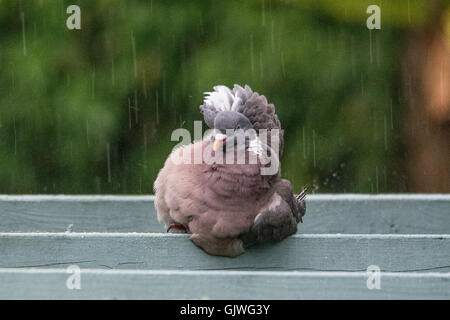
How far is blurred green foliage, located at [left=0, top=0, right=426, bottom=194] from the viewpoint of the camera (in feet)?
16.4

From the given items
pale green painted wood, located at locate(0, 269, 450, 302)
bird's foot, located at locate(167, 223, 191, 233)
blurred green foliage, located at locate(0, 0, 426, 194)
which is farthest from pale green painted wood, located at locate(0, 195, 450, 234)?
blurred green foliage, located at locate(0, 0, 426, 194)


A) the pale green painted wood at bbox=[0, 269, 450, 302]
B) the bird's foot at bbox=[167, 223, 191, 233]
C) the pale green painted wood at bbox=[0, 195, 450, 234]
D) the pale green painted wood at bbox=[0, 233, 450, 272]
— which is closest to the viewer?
the pale green painted wood at bbox=[0, 269, 450, 302]

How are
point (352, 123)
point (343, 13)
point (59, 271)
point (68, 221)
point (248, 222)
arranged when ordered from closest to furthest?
point (59, 271), point (248, 222), point (68, 221), point (343, 13), point (352, 123)

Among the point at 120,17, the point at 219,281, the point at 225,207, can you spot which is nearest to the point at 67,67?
the point at 120,17

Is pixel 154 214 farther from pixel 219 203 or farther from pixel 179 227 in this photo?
pixel 219 203

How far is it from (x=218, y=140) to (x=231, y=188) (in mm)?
159

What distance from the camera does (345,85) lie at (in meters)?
5.20

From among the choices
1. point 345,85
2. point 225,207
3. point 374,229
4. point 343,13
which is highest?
point 343,13

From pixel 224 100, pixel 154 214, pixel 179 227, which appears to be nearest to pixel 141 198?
pixel 154 214

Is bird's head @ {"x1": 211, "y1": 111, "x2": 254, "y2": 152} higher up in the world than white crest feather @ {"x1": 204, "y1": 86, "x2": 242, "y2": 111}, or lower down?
lower down

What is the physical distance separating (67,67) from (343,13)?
1782 millimetres

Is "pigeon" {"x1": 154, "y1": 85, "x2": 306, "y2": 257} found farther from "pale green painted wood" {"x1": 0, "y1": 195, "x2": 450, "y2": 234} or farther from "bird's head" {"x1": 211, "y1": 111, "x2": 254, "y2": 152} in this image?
"pale green painted wood" {"x1": 0, "y1": 195, "x2": 450, "y2": 234}

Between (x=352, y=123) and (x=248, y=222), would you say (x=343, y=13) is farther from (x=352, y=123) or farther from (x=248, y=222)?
(x=248, y=222)

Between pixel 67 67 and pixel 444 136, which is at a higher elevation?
pixel 67 67
